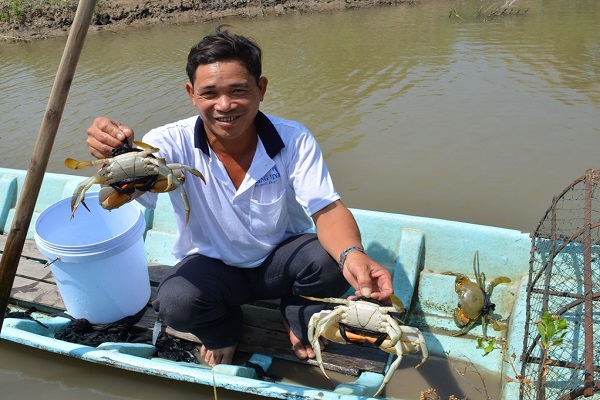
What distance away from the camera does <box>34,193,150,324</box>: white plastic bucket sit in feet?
10.3

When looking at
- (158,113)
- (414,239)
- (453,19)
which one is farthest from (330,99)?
(453,19)

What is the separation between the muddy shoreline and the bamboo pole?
15401 millimetres

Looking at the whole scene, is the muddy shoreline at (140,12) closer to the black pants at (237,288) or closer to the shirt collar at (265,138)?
the shirt collar at (265,138)

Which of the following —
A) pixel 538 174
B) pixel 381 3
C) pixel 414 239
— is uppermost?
pixel 381 3

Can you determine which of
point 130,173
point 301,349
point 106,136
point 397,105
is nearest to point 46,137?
point 106,136

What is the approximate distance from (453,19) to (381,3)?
4.34m

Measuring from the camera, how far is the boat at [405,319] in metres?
2.82

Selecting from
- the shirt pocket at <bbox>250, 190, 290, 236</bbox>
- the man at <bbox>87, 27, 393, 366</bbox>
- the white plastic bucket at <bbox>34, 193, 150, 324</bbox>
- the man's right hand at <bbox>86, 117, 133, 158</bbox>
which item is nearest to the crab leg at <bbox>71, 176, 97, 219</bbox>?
the man's right hand at <bbox>86, 117, 133, 158</bbox>

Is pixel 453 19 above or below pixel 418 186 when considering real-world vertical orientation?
above

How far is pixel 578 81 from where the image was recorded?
29.2 ft

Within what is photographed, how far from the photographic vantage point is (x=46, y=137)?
8.68 feet

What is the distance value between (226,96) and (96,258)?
1.34 metres

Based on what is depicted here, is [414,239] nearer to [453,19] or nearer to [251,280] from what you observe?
[251,280]

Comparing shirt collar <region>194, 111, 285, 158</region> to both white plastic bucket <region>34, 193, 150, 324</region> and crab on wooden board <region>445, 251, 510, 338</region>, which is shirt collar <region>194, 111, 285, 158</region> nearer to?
white plastic bucket <region>34, 193, 150, 324</region>
